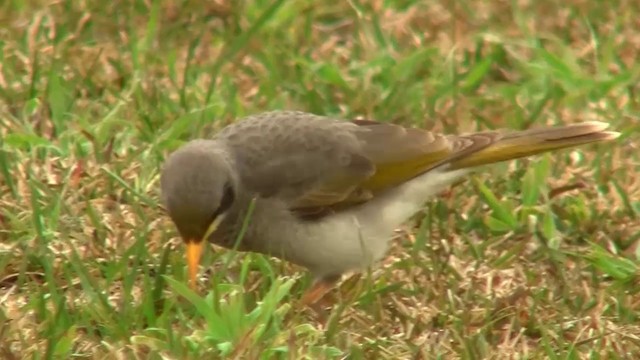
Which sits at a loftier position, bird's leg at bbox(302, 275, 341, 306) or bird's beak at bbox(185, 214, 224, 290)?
bird's beak at bbox(185, 214, 224, 290)

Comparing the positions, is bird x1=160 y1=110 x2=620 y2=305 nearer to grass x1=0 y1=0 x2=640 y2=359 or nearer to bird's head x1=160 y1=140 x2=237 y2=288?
bird's head x1=160 y1=140 x2=237 y2=288

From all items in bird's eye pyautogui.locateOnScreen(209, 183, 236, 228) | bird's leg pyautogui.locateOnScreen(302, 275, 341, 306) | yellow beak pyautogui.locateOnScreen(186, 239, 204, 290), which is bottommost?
bird's leg pyautogui.locateOnScreen(302, 275, 341, 306)

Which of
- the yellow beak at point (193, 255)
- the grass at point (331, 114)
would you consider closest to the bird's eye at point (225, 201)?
the yellow beak at point (193, 255)

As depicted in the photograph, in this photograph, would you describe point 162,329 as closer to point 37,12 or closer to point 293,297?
point 293,297

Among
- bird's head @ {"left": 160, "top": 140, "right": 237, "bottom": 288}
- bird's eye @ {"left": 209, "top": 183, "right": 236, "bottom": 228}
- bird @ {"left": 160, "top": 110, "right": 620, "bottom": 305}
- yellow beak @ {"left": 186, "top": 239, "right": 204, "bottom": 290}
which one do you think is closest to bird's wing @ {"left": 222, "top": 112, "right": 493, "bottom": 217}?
bird @ {"left": 160, "top": 110, "right": 620, "bottom": 305}

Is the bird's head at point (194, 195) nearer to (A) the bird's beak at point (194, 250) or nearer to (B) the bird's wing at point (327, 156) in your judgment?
(A) the bird's beak at point (194, 250)

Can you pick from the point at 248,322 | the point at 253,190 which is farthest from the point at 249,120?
the point at 248,322

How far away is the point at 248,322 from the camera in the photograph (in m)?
5.58

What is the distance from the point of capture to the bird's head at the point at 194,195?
6074 mm

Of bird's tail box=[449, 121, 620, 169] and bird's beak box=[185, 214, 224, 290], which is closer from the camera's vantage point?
bird's beak box=[185, 214, 224, 290]

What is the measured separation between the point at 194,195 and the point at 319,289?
2.31 ft

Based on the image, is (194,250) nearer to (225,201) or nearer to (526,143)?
(225,201)

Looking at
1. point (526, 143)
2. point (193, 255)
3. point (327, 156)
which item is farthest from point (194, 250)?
point (526, 143)

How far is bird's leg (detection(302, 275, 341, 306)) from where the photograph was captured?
6.28m
